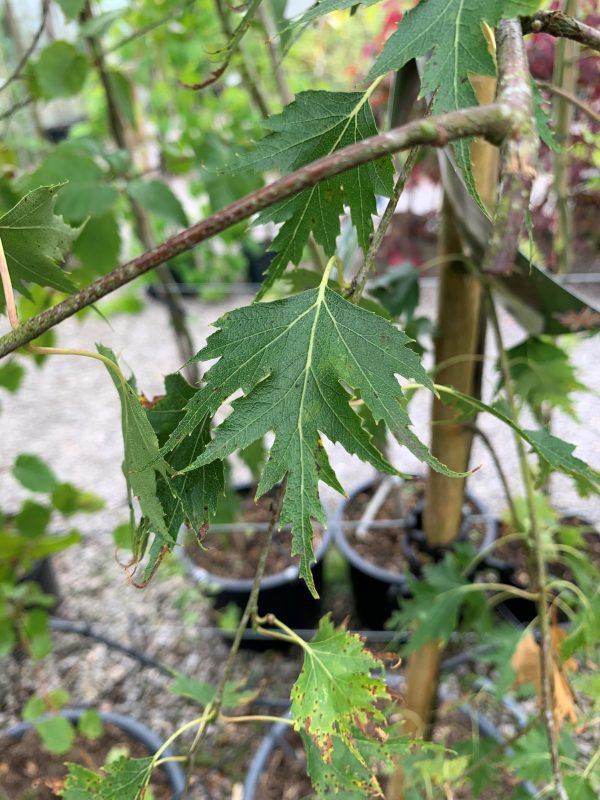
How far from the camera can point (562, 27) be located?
30cm

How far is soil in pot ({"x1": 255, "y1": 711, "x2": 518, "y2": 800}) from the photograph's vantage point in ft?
3.22

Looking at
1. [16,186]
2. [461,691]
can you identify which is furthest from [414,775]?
[16,186]

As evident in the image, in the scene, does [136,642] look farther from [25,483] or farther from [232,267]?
[232,267]

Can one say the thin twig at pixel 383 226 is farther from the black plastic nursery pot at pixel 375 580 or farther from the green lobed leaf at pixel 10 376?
the black plastic nursery pot at pixel 375 580

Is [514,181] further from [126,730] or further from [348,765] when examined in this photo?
[126,730]

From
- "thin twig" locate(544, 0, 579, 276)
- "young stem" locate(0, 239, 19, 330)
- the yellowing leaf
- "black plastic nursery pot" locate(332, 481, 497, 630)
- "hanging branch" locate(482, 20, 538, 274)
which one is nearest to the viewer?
"hanging branch" locate(482, 20, 538, 274)

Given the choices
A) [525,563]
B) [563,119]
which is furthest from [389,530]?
[563,119]

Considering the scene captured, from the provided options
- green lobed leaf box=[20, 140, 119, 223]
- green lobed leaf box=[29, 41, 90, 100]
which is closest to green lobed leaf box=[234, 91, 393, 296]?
green lobed leaf box=[20, 140, 119, 223]

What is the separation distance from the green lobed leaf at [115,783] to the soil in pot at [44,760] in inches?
25.0

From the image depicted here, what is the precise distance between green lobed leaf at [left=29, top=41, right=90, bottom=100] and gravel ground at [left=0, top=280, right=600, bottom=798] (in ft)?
1.41

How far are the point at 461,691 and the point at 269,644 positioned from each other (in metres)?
0.40

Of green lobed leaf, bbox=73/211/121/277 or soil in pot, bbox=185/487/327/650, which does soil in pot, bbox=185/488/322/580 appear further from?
green lobed leaf, bbox=73/211/121/277

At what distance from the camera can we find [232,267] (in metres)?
3.24

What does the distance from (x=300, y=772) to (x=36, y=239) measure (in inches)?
37.9
